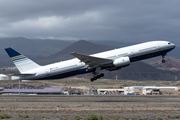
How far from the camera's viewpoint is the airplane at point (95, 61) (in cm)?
5308

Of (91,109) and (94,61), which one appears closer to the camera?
(91,109)

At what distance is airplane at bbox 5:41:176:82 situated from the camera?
53084mm

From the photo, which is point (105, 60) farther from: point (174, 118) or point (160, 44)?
point (174, 118)

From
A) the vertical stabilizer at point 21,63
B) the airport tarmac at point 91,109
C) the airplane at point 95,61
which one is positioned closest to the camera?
the airport tarmac at point 91,109

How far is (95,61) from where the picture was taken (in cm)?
5359

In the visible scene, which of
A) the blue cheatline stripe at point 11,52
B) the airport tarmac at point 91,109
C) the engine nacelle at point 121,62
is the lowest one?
the airport tarmac at point 91,109

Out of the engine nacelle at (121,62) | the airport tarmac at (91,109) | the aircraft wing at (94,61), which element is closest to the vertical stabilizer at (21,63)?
the airport tarmac at (91,109)

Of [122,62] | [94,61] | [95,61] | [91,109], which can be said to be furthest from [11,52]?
[91,109]

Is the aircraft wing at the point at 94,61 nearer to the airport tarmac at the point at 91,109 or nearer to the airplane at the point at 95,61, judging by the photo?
the airplane at the point at 95,61

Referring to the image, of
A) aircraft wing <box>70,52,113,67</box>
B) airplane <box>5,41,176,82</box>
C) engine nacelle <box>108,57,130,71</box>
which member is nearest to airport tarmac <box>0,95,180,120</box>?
engine nacelle <box>108,57,130,71</box>

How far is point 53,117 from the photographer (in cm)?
3238

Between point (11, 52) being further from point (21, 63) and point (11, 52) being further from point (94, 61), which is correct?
point (94, 61)

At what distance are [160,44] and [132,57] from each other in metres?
6.33

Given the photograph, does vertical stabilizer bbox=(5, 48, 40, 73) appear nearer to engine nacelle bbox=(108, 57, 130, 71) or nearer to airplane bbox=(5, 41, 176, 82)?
airplane bbox=(5, 41, 176, 82)
